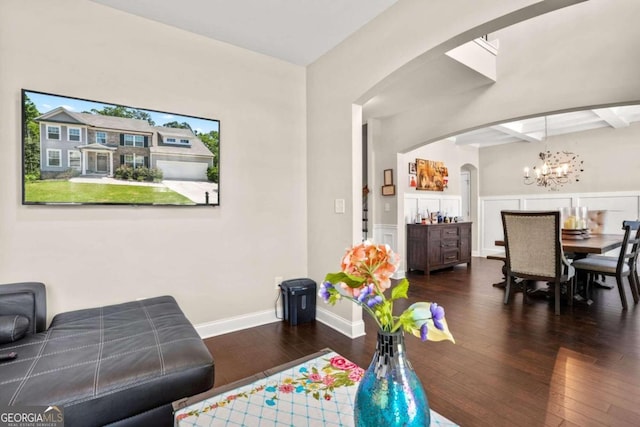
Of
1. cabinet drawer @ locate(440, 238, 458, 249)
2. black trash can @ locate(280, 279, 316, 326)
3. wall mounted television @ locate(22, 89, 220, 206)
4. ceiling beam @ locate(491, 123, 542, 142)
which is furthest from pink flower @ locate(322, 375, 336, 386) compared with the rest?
ceiling beam @ locate(491, 123, 542, 142)

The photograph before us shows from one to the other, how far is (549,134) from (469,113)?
3675mm

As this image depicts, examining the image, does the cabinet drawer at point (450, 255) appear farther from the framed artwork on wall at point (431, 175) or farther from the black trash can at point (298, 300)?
the black trash can at point (298, 300)

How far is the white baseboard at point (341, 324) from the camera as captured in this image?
8.93 ft

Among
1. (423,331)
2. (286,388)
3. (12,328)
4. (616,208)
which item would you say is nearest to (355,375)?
(286,388)

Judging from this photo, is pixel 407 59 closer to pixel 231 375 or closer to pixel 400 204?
pixel 231 375

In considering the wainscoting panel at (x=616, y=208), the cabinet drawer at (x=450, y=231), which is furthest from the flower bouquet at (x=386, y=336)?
the wainscoting panel at (x=616, y=208)

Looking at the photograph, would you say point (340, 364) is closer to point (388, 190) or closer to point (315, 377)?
point (315, 377)

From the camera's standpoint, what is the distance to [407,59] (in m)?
2.25

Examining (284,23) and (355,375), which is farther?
(284,23)

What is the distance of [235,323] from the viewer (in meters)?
2.86

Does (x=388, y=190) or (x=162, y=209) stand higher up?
(x=388, y=190)

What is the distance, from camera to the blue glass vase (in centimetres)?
74

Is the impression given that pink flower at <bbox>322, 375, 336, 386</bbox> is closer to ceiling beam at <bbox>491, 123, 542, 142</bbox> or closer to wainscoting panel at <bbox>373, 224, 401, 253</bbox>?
wainscoting panel at <bbox>373, 224, 401, 253</bbox>

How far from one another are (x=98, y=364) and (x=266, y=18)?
2590mm
